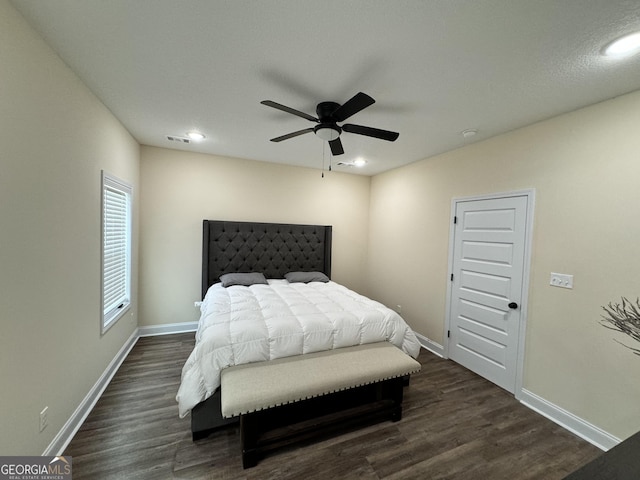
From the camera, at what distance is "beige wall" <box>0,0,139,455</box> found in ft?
4.23

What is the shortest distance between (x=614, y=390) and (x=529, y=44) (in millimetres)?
2545

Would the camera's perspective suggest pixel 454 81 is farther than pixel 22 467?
Yes

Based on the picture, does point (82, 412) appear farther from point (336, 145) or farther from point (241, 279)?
point (336, 145)

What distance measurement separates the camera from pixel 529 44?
1.43 metres

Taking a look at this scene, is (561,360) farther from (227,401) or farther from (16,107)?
(16,107)

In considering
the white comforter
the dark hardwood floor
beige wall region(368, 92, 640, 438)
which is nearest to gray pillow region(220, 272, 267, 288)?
the white comforter

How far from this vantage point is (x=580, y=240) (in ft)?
6.90

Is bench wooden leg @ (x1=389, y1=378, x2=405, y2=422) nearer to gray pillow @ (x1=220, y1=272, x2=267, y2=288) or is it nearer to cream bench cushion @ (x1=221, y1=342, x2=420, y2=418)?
cream bench cushion @ (x1=221, y1=342, x2=420, y2=418)

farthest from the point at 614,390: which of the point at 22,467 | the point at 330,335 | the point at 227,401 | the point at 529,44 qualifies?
the point at 22,467

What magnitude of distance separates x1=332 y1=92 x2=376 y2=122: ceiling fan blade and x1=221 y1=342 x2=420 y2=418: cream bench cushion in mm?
1940

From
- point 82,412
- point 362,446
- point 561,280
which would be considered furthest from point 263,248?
point 561,280

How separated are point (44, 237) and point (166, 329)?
102 inches

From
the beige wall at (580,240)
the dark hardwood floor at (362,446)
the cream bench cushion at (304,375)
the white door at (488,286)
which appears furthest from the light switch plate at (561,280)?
the cream bench cushion at (304,375)

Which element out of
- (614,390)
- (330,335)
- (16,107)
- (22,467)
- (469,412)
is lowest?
(469,412)
